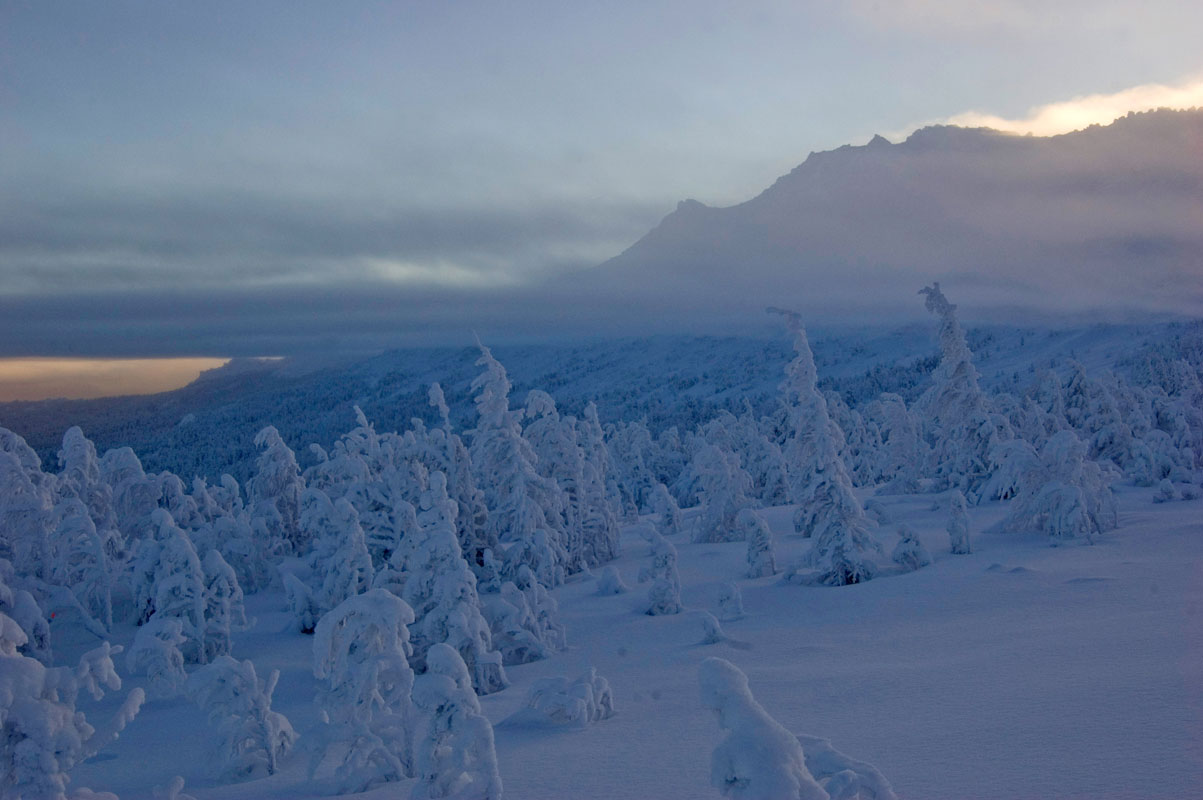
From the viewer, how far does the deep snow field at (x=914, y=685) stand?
7879 millimetres

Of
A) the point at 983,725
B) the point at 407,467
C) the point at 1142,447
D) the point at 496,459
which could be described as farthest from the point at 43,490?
the point at 1142,447

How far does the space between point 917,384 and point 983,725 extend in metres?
165

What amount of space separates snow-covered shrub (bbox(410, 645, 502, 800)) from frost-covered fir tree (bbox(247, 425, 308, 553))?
30.7 metres

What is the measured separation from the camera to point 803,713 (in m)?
10.8

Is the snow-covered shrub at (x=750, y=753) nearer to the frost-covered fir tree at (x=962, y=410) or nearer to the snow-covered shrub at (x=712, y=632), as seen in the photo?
the snow-covered shrub at (x=712, y=632)

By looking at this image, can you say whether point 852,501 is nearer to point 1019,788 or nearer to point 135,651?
point 1019,788

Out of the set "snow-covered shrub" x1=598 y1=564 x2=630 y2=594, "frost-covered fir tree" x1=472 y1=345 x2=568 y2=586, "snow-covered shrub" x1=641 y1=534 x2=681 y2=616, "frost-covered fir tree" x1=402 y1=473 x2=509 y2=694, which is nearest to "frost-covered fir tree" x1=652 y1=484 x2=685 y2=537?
"frost-covered fir tree" x1=472 y1=345 x2=568 y2=586

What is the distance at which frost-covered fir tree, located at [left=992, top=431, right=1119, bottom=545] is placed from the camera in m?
21.8

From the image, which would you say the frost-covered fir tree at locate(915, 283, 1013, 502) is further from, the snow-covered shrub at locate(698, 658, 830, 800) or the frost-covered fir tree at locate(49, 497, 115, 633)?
the frost-covered fir tree at locate(49, 497, 115, 633)

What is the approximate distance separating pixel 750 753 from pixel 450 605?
32.7 feet

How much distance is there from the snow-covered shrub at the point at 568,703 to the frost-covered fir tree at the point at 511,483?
50.2 ft

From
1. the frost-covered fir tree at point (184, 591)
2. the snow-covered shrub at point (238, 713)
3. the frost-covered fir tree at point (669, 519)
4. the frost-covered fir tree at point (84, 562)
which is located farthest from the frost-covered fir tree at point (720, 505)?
the snow-covered shrub at point (238, 713)

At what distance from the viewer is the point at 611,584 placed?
26688 mm

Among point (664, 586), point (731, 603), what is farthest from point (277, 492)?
point (731, 603)
